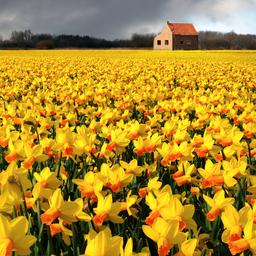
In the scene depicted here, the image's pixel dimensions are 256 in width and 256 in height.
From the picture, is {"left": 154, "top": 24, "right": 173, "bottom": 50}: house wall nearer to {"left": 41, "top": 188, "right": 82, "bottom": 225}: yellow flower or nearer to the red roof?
the red roof

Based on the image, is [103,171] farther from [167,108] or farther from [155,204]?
[167,108]

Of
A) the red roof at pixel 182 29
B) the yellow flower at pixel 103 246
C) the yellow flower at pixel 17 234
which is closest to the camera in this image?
the yellow flower at pixel 103 246

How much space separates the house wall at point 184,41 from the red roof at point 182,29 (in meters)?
0.90

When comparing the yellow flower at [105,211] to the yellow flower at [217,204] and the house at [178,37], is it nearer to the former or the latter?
the yellow flower at [217,204]

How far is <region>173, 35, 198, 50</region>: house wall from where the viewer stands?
106000 millimetres

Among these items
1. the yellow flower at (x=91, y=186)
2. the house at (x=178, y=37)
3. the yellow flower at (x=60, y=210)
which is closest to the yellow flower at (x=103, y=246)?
the yellow flower at (x=60, y=210)

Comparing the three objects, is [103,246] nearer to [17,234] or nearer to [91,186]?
[17,234]

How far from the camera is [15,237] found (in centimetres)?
163

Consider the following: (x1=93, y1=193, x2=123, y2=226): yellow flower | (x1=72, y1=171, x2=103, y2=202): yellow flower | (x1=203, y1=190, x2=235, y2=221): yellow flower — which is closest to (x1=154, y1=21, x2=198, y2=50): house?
(x1=72, y1=171, x2=103, y2=202): yellow flower

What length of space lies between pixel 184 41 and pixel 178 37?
1.62 meters

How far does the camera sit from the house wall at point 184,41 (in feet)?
348

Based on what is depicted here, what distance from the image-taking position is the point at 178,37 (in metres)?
107

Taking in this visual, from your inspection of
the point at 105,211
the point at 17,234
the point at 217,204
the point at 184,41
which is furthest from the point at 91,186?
the point at 184,41

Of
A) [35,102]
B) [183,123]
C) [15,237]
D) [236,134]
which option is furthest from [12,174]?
[35,102]
